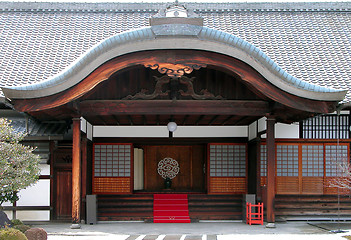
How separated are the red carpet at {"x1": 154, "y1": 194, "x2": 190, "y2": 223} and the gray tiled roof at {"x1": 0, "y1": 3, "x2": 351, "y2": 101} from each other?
491 centimetres

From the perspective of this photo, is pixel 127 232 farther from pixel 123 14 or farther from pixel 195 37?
pixel 123 14

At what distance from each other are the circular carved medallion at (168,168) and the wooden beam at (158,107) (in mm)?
7210

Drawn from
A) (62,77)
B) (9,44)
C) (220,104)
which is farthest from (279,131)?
(9,44)

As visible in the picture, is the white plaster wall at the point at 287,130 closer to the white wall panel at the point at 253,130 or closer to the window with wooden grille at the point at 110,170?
the white wall panel at the point at 253,130

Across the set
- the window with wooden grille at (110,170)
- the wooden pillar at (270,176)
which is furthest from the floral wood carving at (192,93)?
the window with wooden grille at (110,170)

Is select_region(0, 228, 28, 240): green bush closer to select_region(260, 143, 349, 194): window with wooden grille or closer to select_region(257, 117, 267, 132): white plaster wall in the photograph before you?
select_region(257, 117, 267, 132): white plaster wall

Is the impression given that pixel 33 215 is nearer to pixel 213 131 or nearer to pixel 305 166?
pixel 213 131

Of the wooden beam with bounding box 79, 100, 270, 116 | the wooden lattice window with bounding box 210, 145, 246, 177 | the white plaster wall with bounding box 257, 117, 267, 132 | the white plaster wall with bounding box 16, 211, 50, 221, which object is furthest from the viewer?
the wooden lattice window with bounding box 210, 145, 246, 177

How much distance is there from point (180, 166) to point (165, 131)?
169 inches

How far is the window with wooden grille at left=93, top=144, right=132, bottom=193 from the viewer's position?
1470 centimetres

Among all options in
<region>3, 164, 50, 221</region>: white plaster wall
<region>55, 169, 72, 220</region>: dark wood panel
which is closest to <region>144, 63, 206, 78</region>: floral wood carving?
<region>55, 169, 72, 220</region>: dark wood panel

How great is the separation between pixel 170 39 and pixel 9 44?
8356mm

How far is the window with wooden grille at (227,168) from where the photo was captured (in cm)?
1488

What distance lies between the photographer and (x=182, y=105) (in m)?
11.6
